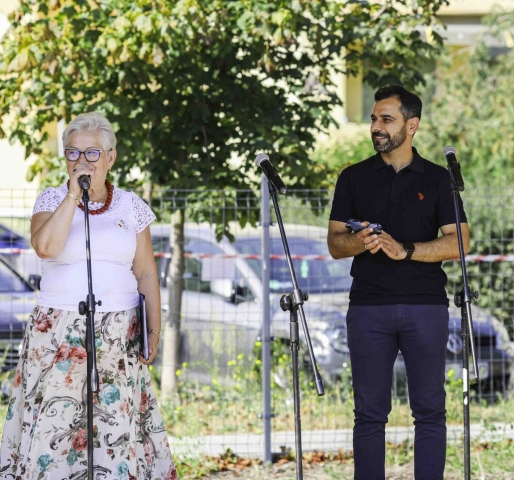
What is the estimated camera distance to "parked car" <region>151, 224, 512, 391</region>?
23.9ft

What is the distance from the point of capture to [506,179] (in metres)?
13.7

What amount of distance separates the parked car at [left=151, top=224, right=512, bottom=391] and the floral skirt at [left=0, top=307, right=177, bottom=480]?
2636 mm

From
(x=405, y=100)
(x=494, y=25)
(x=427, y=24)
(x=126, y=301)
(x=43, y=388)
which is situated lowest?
(x=43, y=388)

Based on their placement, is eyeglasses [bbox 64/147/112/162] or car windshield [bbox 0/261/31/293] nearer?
eyeglasses [bbox 64/147/112/162]

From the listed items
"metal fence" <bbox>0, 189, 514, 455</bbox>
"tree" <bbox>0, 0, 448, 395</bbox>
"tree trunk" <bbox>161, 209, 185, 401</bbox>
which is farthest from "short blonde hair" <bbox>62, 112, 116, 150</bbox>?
"tree trunk" <bbox>161, 209, 185, 401</bbox>

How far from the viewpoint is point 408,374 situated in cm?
490

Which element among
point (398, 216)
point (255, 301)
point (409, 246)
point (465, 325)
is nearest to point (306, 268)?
point (255, 301)

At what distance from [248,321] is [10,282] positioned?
212 centimetres

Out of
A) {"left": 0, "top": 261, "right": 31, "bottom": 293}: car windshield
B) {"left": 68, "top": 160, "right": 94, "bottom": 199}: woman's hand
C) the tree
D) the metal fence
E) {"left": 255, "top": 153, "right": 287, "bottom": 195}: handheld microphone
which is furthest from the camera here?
{"left": 0, "top": 261, "right": 31, "bottom": 293}: car windshield

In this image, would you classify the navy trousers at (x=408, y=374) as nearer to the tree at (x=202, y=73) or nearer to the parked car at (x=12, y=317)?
the tree at (x=202, y=73)

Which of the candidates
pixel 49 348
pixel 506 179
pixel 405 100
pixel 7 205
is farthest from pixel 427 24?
pixel 506 179

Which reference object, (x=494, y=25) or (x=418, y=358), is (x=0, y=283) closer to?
(x=418, y=358)

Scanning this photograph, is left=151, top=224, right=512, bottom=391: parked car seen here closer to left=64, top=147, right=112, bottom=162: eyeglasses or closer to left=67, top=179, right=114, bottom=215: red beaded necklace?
left=67, top=179, right=114, bottom=215: red beaded necklace

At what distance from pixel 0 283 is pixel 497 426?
4.01 m
